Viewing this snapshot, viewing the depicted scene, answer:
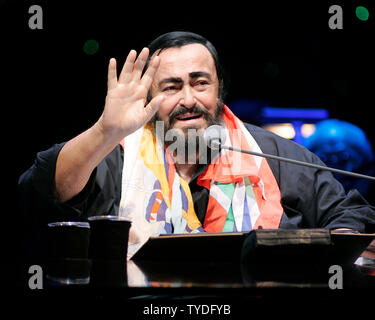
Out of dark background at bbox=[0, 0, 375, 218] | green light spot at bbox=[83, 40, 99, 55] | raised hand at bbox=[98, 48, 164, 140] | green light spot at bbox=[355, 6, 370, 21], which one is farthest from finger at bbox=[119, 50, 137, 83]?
green light spot at bbox=[355, 6, 370, 21]

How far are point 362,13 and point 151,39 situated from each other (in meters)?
1.34

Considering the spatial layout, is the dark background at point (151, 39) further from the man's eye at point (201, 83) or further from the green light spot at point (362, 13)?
the man's eye at point (201, 83)

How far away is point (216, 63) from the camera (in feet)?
7.56

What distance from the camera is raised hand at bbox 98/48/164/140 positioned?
147 cm

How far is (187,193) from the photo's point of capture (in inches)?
76.3

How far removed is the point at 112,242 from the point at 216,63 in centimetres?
138

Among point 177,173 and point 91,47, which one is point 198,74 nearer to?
point 177,173

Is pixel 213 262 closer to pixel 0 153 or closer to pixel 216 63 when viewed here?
pixel 216 63

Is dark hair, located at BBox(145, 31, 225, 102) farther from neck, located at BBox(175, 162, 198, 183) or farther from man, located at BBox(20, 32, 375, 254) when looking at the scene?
neck, located at BBox(175, 162, 198, 183)

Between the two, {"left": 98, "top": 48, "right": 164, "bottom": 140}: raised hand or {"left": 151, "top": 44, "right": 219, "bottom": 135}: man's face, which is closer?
{"left": 98, "top": 48, "right": 164, "bottom": 140}: raised hand

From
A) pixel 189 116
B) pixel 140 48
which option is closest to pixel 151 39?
pixel 140 48

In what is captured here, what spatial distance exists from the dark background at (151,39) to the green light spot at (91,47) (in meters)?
0.02

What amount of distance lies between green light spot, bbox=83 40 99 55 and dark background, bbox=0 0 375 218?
0.08 feet
